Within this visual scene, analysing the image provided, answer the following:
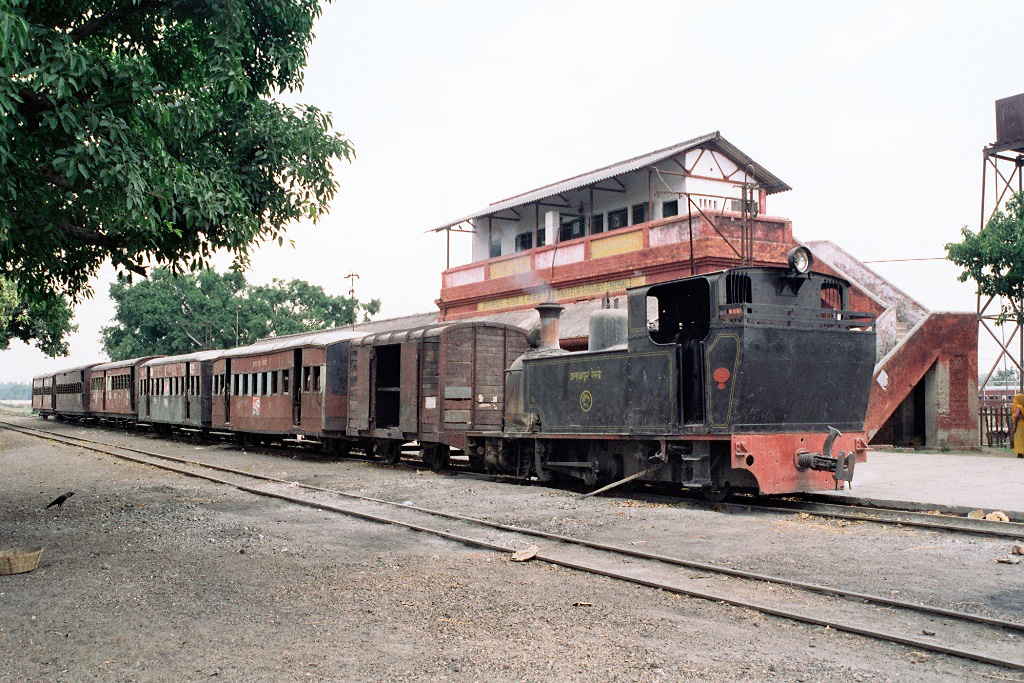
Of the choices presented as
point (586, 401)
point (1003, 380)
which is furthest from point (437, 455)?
point (1003, 380)

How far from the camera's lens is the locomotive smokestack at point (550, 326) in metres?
13.5

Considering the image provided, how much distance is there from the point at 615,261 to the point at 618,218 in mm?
3771

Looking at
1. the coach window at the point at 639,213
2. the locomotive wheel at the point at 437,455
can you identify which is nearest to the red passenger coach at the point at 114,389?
the coach window at the point at 639,213

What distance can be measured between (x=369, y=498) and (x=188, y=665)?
23.2 ft

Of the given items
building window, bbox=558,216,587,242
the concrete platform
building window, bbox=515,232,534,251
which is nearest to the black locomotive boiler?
the concrete platform

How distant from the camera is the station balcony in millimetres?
19203

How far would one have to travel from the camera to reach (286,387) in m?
21.5

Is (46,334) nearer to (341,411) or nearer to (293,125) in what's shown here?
(341,411)

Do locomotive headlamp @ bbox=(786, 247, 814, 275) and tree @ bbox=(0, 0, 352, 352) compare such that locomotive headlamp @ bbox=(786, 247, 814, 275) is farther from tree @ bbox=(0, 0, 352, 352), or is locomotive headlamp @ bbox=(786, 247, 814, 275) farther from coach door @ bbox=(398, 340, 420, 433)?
coach door @ bbox=(398, 340, 420, 433)

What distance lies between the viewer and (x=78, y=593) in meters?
6.49

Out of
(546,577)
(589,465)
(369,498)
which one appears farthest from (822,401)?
(369,498)

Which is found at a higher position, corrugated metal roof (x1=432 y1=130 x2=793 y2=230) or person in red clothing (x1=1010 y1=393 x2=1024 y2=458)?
corrugated metal roof (x1=432 y1=130 x2=793 y2=230)

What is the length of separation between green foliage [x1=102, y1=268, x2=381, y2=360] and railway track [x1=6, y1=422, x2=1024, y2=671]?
5432cm

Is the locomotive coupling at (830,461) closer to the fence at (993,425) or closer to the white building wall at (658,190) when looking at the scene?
the white building wall at (658,190)
